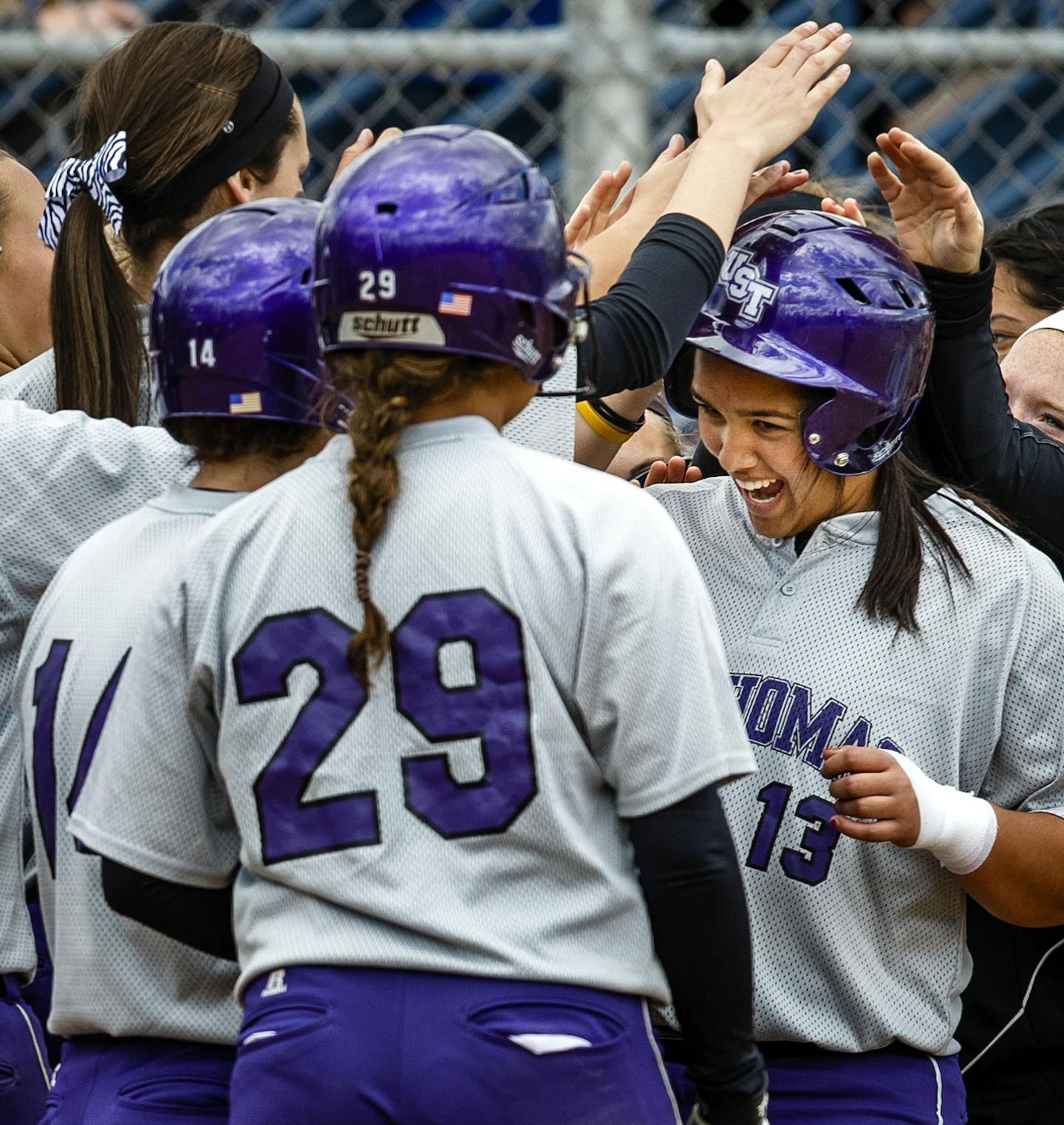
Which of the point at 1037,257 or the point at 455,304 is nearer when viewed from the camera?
the point at 455,304

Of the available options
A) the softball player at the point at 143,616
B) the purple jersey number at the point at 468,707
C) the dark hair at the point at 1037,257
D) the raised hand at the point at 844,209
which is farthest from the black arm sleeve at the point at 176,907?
the dark hair at the point at 1037,257

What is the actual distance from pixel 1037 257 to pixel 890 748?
1.74m

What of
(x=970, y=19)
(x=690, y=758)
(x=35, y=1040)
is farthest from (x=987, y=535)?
(x=970, y=19)

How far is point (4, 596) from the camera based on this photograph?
2.34 metres

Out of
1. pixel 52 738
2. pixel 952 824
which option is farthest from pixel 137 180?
pixel 952 824

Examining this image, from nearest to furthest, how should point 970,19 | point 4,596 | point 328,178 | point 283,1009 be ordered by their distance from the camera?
1. point 283,1009
2. point 4,596
3. point 328,178
4. point 970,19

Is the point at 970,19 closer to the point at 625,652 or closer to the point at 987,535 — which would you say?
the point at 987,535

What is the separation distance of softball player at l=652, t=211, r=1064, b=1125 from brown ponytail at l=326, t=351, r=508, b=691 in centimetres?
69

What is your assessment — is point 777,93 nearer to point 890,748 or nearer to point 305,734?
point 890,748

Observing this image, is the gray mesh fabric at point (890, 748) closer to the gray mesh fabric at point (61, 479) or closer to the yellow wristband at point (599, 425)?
the yellow wristband at point (599, 425)

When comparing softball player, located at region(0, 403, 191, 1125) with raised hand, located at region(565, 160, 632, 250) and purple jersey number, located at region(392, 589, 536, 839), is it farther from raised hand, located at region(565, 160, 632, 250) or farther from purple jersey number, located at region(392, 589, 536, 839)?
raised hand, located at region(565, 160, 632, 250)

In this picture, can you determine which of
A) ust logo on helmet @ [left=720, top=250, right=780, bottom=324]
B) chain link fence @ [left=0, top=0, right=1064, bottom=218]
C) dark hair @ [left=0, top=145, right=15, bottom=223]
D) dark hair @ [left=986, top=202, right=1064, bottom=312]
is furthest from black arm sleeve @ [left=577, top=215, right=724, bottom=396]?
chain link fence @ [left=0, top=0, right=1064, bottom=218]

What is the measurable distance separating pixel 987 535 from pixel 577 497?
89 centimetres

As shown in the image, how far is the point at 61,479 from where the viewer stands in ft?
7.48
